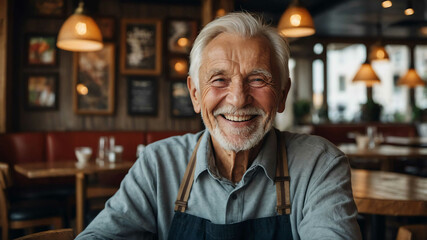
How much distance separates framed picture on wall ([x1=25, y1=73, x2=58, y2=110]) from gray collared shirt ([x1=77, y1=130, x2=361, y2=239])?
4.18 metres

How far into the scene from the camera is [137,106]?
554cm

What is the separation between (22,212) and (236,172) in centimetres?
267

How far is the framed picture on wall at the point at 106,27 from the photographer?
5.37 meters

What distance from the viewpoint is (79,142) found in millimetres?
5191

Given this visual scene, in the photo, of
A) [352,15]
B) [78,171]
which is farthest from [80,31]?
[352,15]

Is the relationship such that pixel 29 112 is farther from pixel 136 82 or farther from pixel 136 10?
pixel 136 10

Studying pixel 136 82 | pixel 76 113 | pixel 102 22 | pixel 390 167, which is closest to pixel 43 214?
pixel 76 113

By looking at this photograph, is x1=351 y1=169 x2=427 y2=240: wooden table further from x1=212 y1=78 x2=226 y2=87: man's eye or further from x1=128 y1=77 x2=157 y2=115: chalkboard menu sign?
x1=128 y1=77 x2=157 y2=115: chalkboard menu sign

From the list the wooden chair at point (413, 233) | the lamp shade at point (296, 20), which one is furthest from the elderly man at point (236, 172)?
the lamp shade at point (296, 20)

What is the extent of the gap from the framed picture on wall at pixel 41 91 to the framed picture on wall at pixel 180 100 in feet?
5.20

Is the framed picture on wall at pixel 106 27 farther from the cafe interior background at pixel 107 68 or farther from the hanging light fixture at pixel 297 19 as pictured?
the hanging light fixture at pixel 297 19

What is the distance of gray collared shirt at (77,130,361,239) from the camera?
1381 millimetres

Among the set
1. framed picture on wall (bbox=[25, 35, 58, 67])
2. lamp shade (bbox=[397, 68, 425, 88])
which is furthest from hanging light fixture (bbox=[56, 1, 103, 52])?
lamp shade (bbox=[397, 68, 425, 88])

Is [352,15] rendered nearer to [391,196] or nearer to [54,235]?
[391,196]
